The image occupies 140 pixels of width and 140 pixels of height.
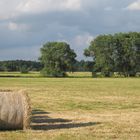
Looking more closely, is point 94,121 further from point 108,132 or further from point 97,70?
point 97,70

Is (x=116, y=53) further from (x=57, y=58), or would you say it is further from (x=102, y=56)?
(x=57, y=58)

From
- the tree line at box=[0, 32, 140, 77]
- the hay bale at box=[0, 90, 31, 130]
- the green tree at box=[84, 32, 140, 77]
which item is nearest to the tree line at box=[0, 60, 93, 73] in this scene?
the tree line at box=[0, 32, 140, 77]

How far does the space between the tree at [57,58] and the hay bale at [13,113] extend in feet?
399

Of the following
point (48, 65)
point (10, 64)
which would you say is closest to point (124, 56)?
point (48, 65)

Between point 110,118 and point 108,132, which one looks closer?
point 108,132

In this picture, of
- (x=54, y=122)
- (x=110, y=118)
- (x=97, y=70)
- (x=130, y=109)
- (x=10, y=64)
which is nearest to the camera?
(x=54, y=122)

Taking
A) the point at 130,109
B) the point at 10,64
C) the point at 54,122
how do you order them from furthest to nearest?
the point at 10,64, the point at 130,109, the point at 54,122

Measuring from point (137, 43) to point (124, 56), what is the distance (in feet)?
21.5

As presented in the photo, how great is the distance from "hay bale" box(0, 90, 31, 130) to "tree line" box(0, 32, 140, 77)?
12142cm

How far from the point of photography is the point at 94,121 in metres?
18.7

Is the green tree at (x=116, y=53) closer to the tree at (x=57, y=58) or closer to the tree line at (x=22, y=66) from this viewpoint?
the tree at (x=57, y=58)

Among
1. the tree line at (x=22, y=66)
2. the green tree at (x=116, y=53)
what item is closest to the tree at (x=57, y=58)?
the green tree at (x=116, y=53)

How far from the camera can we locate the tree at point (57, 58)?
14023 centimetres

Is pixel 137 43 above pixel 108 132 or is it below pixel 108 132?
above
